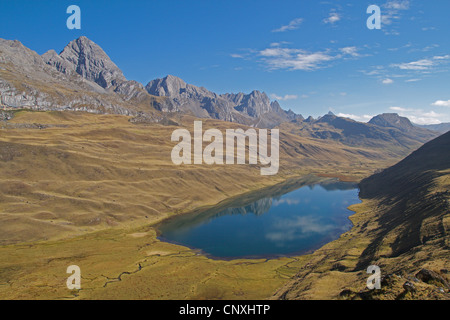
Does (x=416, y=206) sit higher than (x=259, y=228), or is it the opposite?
(x=416, y=206)

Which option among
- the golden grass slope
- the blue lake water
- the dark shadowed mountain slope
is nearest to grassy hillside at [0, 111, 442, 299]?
the golden grass slope

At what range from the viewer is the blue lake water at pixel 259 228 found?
10969 cm

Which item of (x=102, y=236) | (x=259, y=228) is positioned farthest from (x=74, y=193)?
(x=259, y=228)

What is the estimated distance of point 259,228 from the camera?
137625 millimetres

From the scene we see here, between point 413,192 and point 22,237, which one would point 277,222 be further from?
point 22,237

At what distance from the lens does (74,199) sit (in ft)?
468

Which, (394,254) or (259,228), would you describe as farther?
(259,228)

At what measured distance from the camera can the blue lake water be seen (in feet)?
360

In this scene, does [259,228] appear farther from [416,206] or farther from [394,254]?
[416,206]

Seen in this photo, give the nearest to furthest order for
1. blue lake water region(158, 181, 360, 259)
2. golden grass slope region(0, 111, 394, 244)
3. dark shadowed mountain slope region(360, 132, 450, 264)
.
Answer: dark shadowed mountain slope region(360, 132, 450, 264) < blue lake water region(158, 181, 360, 259) < golden grass slope region(0, 111, 394, 244)

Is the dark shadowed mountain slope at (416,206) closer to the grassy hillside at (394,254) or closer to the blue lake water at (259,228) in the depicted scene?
the grassy hillside at (394,254)

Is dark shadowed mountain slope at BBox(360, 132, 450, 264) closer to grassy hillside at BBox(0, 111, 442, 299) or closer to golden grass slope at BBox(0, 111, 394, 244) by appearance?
grassy hillside at BBox(0, 111, 442, 299)
